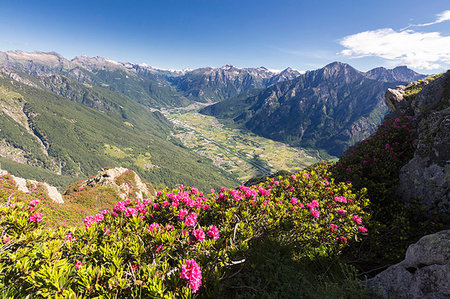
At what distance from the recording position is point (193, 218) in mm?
7434

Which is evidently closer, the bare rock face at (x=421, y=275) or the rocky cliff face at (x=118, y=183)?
the bare rock face at (x=421, y=275)

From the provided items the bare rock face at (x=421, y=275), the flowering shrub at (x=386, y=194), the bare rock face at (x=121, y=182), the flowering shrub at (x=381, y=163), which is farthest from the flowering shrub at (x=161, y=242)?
the bare rock face at (x=121, y=182)

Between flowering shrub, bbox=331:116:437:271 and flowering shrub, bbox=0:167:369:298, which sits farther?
flowering shrub, bbox=331:116:437:271

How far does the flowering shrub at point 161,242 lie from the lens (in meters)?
4.77

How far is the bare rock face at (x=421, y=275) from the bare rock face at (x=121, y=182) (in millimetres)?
58528

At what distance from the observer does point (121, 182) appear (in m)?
61.0

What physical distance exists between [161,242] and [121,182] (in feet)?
210

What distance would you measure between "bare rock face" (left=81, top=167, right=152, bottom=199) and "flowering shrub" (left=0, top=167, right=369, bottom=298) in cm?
5263

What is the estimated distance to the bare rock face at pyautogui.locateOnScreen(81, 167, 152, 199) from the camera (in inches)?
2240

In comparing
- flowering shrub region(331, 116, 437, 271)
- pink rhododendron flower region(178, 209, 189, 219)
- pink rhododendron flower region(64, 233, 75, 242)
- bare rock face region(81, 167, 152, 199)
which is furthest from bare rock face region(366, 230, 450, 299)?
bare rock face region(81, 167, 152, 199)

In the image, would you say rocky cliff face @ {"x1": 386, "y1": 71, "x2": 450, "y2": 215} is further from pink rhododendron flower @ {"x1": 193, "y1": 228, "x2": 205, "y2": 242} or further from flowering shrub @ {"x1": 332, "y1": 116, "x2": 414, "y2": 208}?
pink rhododendron flower @ {"x1": 193, "y1": 228, "x2": 205, "y2": 242}

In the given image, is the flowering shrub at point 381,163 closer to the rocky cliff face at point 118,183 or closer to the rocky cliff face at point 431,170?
the rocky cliff face at point 431,170

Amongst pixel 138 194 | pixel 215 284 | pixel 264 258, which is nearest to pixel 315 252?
pixel 264 258

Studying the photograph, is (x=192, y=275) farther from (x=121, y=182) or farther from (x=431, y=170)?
(x=121, y=182)
